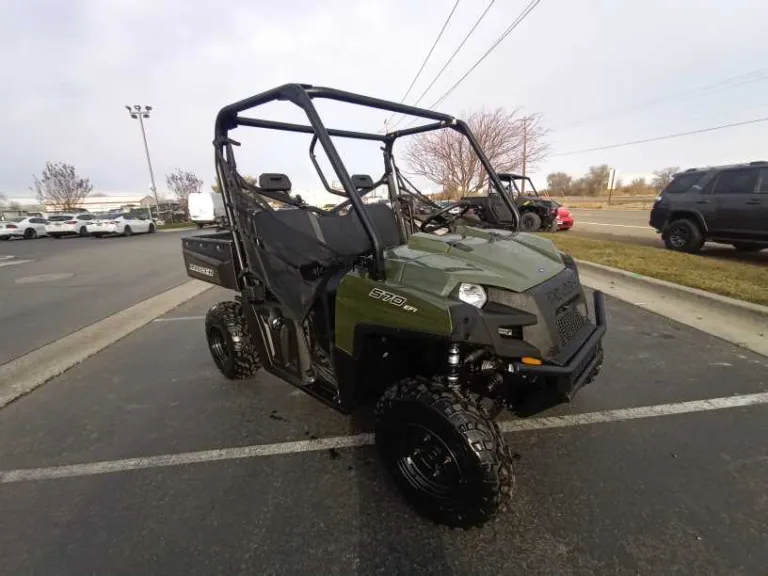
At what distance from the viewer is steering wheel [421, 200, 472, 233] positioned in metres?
3.31

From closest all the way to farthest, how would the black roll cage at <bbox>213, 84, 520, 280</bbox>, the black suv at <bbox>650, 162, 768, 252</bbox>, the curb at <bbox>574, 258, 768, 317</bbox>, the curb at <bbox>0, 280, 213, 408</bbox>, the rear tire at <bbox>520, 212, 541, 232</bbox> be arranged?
the black roll cage at <bbox>213, 84, 520, 280</bbox> < the curb at <bbox>0, 280, 213, 408</bbox> < the curb at <bbox>574, 258, 768, 317</bbox> < the black suv at <bbox>650, 162, 768, 252</bbox> < the rear tire at <bbox>520, 212, 541, 232</bbox>

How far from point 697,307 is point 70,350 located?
24.8 feet

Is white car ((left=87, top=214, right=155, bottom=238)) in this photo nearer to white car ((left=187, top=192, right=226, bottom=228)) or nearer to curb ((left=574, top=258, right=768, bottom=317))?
white car ((left=187, top=192, right=226, bottom=228))

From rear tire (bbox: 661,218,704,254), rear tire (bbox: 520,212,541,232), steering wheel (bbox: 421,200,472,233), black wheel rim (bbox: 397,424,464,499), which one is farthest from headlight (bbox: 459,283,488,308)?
rear tire (bbox: 520,212,541,232)

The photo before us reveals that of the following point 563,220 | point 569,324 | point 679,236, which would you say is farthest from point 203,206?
point 569,324

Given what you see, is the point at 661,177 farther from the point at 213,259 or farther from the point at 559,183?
the point at 213,259

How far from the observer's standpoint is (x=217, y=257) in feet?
11.7

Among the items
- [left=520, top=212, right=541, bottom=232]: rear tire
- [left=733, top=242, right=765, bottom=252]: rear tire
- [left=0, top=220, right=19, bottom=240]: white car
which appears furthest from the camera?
[left=0, top=220, right=19, bottom=240]: white car

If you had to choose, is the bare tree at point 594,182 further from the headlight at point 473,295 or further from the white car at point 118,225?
the headlight at point 473,295

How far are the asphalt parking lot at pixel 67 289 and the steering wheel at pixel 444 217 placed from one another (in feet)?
15.7

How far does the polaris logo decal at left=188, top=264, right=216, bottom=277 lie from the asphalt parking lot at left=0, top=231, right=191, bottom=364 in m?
2.46

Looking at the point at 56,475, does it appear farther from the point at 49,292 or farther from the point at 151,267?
the point at 151,267

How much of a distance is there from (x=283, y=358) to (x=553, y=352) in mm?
1798

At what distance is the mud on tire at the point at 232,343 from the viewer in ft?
11.7
